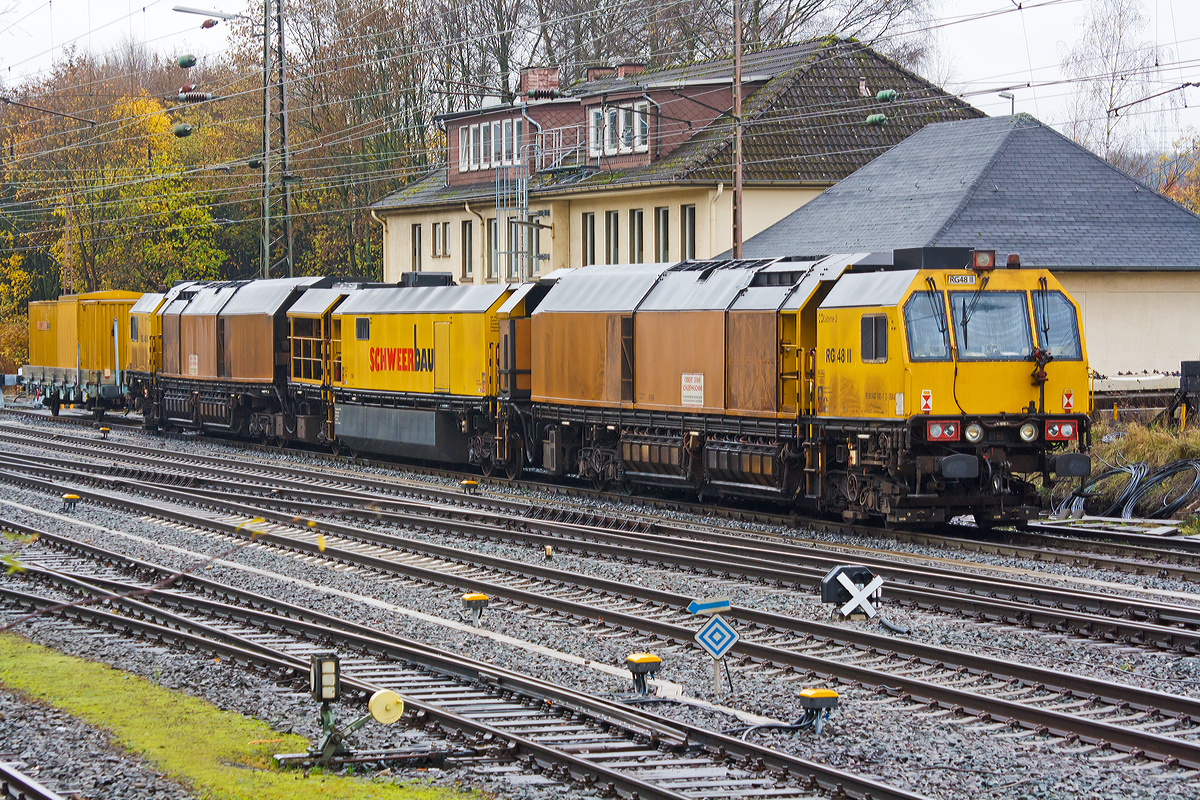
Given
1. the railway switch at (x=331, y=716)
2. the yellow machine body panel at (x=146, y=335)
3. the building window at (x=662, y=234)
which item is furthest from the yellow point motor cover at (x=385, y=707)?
the yellow machine body panel at (x=146, y=335)

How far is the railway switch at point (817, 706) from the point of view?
931 cm

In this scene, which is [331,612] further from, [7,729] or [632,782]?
[632,782]

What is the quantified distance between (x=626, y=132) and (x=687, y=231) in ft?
15.2

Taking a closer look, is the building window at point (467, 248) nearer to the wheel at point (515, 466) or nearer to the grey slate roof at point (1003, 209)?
the grey slate roof at point (1003, 209)

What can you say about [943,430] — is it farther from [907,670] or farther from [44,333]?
[44,333]

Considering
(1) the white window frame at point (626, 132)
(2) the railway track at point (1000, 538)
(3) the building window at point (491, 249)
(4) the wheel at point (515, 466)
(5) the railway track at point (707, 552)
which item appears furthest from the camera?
(3) the building window at point (491, 249)

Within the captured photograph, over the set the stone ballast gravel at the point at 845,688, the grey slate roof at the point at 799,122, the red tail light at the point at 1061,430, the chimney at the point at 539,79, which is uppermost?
the chimney at the point at 539,79

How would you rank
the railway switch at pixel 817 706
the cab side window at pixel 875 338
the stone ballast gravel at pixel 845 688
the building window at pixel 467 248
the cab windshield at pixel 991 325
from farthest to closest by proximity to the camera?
the building window at pixel 467 248 → the cab windshield at pixel 991 325 → the cab side window at pixel 875 338 → the railway switch at pixel 817 706 → the stone ballast gravel at pixel 845 688

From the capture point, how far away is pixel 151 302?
39.7m

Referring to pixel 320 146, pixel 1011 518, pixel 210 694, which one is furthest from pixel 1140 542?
pixel 320 146

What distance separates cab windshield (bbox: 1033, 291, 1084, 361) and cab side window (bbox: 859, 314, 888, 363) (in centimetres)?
216

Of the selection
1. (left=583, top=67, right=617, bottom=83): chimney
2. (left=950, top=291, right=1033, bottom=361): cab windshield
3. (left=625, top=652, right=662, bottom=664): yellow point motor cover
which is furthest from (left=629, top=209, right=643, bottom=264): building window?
(left=625, top=652, right=662, bottom=664): yellow point motor cover

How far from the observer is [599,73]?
4831cm

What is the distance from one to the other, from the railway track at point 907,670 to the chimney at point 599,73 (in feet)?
112
